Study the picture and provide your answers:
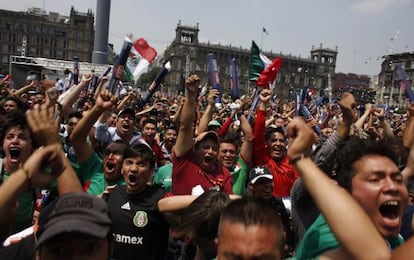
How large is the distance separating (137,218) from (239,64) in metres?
107

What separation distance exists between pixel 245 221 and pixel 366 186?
1.95 feet

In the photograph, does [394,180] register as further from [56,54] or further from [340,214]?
[56,54]

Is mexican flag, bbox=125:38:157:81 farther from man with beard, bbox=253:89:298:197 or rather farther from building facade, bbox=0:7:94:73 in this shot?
building facade, bbox=0:7:94:73

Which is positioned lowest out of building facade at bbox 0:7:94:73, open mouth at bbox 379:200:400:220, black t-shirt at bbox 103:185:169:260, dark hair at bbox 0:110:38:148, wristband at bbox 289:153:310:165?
black t-shirt at bbox 103:185:169:260

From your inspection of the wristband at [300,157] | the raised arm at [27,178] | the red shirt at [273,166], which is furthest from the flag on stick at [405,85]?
the raised arm at [27,178]

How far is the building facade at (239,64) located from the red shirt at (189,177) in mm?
90812

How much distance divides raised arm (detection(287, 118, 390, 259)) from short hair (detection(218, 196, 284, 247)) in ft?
0.78

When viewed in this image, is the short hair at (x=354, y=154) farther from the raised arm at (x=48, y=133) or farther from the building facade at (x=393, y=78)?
the building facade at (x=393, y=78)

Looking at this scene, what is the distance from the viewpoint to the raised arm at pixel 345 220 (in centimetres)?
146

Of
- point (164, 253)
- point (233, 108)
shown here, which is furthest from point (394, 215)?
point (233, 108)

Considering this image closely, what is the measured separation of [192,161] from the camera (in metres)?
3.42

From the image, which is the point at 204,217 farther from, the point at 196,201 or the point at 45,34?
the point at 45,34

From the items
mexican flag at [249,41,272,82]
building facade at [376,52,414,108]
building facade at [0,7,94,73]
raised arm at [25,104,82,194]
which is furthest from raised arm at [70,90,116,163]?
building facade at [0,7,94,73]

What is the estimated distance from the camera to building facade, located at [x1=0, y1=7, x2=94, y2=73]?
287 feet
